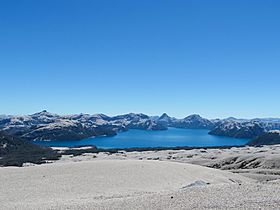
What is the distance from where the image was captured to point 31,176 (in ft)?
92.7

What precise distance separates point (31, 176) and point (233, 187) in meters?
17.8

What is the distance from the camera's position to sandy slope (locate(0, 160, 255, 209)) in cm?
1609

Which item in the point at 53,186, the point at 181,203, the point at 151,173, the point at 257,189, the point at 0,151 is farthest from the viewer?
the point at 0,151

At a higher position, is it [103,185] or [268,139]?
[268,139]

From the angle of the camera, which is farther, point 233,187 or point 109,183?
point 109,183

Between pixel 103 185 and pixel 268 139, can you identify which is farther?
pixel 268 139

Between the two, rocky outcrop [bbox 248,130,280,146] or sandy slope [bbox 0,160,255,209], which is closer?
sandy slope [bbox 0,160,255,209]

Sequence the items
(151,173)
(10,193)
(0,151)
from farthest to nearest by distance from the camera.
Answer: (0,151) < (151,173) < (10,193)

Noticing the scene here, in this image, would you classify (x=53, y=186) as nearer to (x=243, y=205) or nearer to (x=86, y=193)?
(x=86, y=193)

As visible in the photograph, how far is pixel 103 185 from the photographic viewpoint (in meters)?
24.5

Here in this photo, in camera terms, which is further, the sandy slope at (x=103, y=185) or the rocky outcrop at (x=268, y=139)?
the rocky outcrop at (x=268, y=139)

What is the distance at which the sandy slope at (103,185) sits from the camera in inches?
634

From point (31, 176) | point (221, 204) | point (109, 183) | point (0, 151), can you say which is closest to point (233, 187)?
point (221, 204)

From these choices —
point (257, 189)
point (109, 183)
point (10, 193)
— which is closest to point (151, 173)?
point (109, 183)
